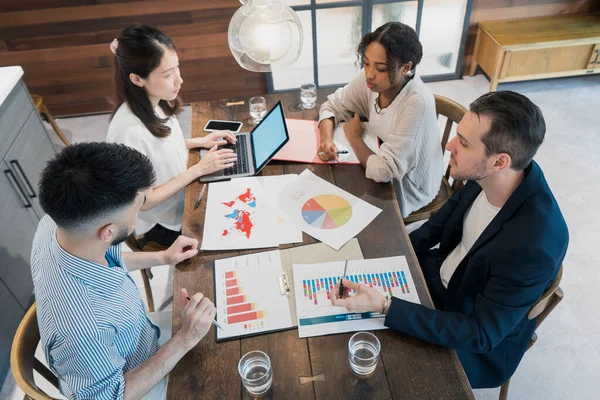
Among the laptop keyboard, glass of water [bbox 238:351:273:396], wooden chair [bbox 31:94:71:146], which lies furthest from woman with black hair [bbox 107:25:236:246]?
wooden chair [bbox 31:94:71:146]

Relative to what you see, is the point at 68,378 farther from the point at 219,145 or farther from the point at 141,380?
the point at 219,145

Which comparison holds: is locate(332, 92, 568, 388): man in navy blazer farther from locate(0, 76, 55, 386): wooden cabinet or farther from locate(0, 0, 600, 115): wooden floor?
locate(0, 0, 600, 115): wooden floor

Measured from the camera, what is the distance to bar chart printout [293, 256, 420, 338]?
1.34m

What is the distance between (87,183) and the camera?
1.17 m

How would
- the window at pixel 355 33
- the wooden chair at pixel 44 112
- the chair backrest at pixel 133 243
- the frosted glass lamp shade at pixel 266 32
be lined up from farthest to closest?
the window at pixel 355 33 < the wooden chair at pixel 44 112 < the chair backrest at pixel 133 243 < the frosted glass lamp shade at pixel 266 32

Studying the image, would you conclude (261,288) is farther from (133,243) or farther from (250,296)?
(133,243)

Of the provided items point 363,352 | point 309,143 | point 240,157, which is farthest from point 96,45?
point 363,352

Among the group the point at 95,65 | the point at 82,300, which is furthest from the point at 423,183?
the point at 95,65

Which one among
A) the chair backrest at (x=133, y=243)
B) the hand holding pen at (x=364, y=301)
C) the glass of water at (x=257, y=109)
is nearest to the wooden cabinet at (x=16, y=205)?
Answer: the chair backrest at (x=133, y=243)

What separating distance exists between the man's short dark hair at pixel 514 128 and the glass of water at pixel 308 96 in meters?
1.05

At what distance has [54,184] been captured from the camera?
1.16m

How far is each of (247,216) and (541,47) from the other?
292cm

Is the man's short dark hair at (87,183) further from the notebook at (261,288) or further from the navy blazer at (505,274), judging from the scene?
the navy blazer at (505,274)

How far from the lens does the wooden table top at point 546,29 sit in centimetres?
347
